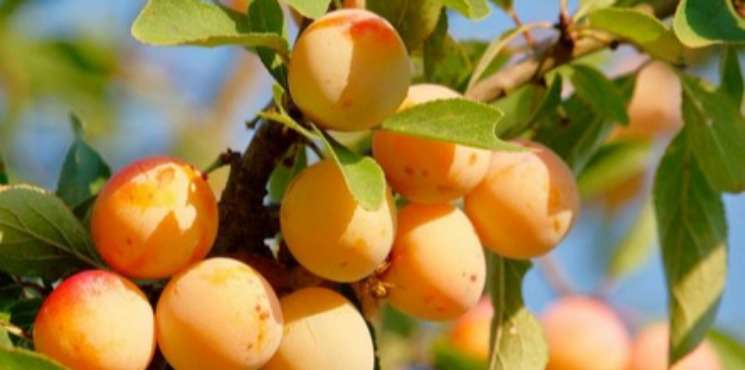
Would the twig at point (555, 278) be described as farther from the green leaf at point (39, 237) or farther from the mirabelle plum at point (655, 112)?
the green leaf at point (39, 237)

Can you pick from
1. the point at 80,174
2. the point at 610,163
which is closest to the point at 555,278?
the point at 610,163

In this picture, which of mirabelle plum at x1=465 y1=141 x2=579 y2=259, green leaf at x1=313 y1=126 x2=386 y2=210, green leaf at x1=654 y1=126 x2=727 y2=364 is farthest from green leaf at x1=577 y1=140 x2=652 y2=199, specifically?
green leaf at x1=313 y1=126 x2=386 y2=210

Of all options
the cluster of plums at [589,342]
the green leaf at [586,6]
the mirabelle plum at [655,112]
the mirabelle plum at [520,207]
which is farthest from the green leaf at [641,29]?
the mirabelle plum at [655,112]

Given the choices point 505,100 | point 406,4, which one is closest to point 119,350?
point 406,4

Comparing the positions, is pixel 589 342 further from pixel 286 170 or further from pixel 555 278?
pixel 286 170

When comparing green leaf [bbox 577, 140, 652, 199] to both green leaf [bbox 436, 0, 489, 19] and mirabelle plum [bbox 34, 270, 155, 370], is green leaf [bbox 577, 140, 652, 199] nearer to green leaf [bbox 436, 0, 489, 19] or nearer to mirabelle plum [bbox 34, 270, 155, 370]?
green leaf [bbox 436, 0, 489, 19]

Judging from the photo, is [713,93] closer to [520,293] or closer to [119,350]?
[520,293]
